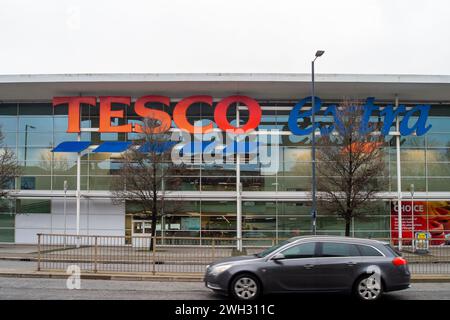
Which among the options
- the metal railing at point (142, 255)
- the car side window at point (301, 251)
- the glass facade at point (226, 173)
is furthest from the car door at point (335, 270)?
the glass facade at point (226, 173)

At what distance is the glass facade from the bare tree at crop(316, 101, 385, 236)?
4.18 m

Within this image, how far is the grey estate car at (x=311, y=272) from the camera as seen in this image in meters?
Result: 10.3

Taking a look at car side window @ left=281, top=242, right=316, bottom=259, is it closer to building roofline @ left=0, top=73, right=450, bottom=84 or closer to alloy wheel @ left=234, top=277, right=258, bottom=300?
alloy wheel @ left=234, top=277, right=258, bottom=300

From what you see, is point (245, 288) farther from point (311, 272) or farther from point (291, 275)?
point (311, 272)

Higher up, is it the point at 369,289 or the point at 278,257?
the point at 278,257

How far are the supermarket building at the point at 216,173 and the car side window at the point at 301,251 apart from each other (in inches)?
717

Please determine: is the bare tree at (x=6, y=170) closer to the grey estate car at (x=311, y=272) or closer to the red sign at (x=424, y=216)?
the grey estate car at (x=311, y=272)

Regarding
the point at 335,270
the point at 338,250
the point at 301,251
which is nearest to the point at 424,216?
the point at 338,250

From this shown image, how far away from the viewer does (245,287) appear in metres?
10.2

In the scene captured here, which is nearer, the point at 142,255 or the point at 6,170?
the point at 142,255

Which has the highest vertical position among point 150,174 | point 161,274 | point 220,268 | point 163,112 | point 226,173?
point 163,112

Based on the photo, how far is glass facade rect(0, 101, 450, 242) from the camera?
2959cm

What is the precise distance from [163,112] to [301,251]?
67.7 feet

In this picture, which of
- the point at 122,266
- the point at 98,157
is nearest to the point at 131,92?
the point at 98,157
